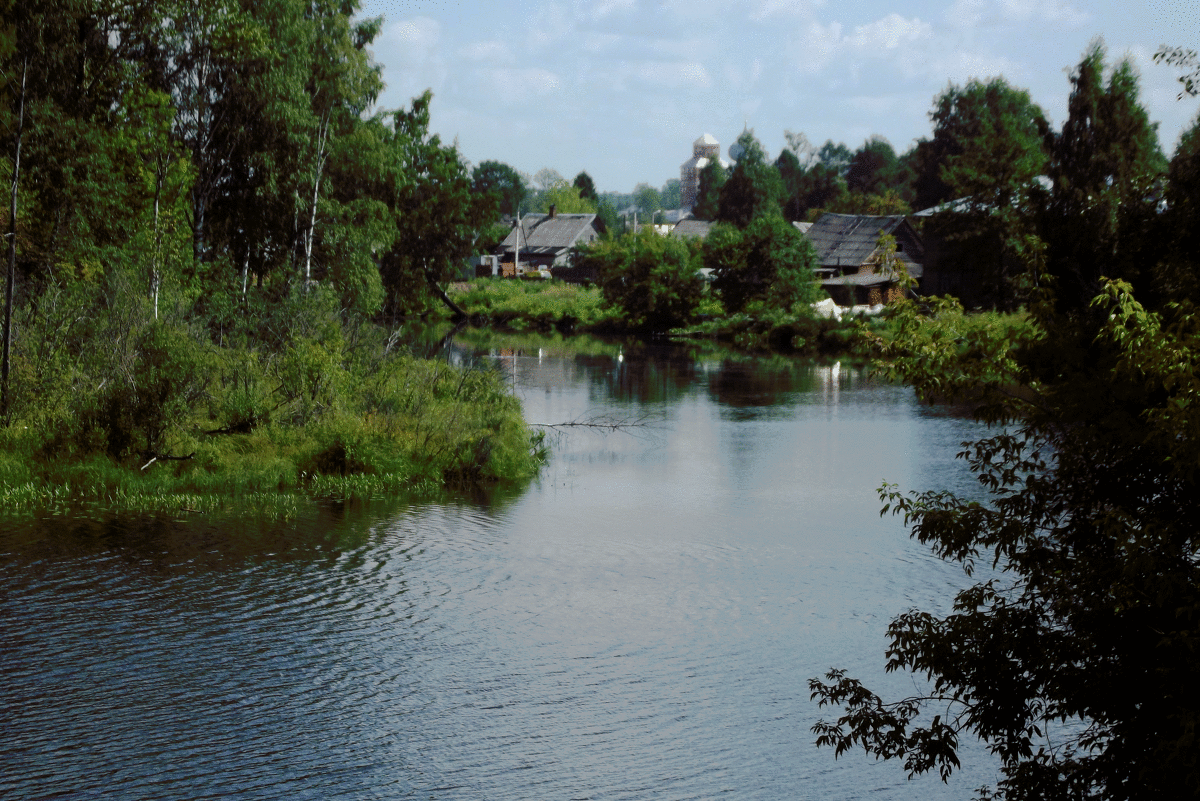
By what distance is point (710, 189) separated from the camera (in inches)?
5507

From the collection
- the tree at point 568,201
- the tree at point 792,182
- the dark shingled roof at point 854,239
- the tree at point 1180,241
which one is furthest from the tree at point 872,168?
the tree at point 1180,241

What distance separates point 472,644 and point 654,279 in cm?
5768

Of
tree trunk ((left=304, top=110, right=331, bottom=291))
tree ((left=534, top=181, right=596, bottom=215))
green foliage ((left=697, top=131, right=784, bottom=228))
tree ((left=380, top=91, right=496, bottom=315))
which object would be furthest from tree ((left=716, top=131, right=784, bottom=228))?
tree trunk ((left=304, top=110, right=331, bottom=291))

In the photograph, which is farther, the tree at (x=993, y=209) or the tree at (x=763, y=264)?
the tree at (x=763, y=264)

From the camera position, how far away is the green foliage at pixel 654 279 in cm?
6962

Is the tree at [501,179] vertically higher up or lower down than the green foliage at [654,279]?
higher up

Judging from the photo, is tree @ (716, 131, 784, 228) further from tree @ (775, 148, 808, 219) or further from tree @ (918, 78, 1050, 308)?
tree @ (918, 78, 1050, 308)

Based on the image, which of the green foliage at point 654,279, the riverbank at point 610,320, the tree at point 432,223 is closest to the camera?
the tree at point 432,223

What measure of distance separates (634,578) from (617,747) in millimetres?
5720

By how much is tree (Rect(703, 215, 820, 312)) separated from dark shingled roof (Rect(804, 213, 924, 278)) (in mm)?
7544

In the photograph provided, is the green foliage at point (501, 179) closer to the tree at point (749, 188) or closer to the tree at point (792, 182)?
the tree at point (792, 182)

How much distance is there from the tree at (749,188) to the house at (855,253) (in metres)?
30.2

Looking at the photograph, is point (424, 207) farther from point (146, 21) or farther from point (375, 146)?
point (146, 21)

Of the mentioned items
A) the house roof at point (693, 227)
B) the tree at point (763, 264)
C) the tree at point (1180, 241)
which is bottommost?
the tree at point (1180, 241)
